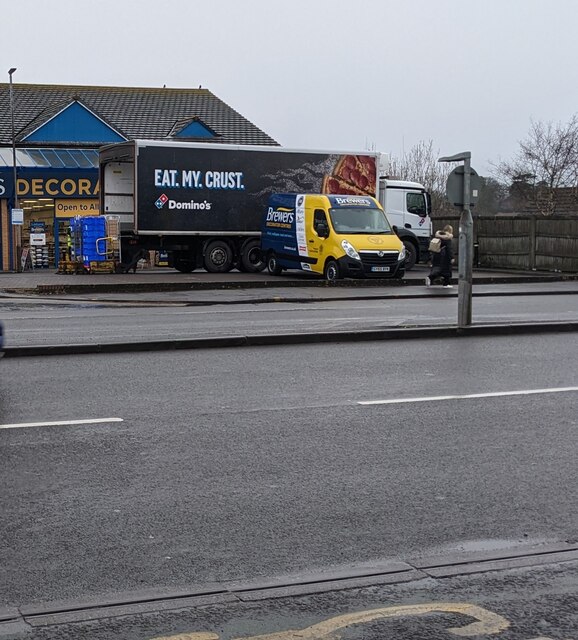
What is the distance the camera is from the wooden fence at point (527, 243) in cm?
3334

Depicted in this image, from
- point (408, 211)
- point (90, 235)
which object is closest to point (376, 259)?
point (408, 211)

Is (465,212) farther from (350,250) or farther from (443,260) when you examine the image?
(350,250)

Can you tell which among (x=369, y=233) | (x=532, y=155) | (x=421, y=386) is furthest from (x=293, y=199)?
(x=532, y=155)

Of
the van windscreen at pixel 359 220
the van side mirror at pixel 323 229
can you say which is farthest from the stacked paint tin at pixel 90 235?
the van windscreen at pixel 359 220

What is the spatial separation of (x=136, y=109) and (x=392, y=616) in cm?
4938

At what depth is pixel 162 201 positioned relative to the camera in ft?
98.3

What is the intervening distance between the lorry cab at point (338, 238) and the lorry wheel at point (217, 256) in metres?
2.25

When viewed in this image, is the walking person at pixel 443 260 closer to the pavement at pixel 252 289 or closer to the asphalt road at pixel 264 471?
the pavement at pixel 252 289

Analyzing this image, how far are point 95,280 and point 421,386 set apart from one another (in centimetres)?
1872

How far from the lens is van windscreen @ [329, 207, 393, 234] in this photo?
27.7 m

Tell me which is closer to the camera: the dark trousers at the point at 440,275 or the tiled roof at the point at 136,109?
the dark trousers at the point at 440,275

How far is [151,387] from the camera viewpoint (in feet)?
32.1

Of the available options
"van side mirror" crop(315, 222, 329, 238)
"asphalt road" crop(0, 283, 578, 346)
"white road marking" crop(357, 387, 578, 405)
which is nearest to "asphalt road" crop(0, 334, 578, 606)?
"white road marking" crop(357, 387, 578, 405)

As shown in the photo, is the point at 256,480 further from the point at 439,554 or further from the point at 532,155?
the point at 532,155
